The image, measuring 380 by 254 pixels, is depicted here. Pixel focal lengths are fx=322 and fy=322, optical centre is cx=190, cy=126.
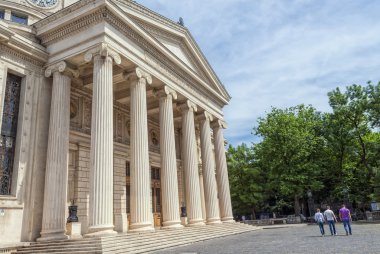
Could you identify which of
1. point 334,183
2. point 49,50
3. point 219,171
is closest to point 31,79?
point 49,50

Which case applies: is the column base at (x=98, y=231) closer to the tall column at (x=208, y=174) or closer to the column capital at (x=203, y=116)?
the tall column at (x=208, y=174)

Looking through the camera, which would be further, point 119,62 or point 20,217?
point 119,62

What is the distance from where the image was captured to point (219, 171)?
83.2 ft

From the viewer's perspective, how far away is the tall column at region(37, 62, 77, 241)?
13.8 m

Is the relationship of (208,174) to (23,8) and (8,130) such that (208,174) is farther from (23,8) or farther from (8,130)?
(23,8)

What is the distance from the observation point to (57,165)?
1440 cm

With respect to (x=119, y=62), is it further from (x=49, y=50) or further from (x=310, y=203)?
(x=310, y=203)

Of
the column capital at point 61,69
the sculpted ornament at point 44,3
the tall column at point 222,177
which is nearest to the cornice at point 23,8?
the sculpted ornament at point 44,3

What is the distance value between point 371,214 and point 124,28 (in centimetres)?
2626

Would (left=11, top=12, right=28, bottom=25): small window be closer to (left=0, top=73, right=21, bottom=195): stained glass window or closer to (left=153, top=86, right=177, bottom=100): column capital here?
(left=0, top=73, right=21, bottom=195): stained glass window

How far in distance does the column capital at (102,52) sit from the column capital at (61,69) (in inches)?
55.1

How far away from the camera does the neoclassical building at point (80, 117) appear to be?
13.6 metres

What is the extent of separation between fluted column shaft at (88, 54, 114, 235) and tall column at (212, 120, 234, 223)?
43.1ft

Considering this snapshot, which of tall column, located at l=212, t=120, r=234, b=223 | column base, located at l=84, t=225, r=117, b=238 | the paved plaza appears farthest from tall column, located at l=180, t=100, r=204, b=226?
column base, located at l=84, t=225, r=117, b=238
